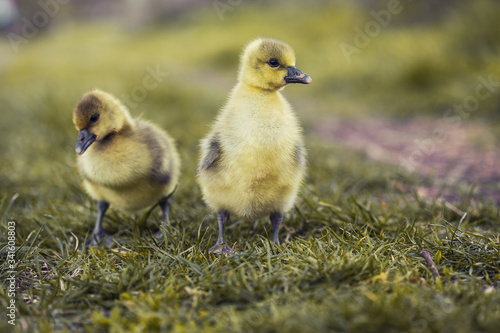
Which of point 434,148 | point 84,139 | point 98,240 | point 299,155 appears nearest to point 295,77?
point 299,155

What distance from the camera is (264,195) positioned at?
2.86m

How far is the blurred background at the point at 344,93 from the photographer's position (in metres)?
5.20

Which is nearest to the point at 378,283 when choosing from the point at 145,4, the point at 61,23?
the point at 145,4

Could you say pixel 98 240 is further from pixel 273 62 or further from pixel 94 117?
pixel 273 62

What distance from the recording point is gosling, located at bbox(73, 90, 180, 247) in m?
3.15

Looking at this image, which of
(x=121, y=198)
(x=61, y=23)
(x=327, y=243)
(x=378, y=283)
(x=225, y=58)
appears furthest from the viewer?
(x=61, y=23)

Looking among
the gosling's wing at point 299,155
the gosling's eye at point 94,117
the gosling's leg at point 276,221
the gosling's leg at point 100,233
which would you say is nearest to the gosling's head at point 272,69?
the gosling's wing at point 299,155

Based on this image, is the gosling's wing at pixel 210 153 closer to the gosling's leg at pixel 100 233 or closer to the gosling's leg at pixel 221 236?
the gosling's leg at pixel 221 236

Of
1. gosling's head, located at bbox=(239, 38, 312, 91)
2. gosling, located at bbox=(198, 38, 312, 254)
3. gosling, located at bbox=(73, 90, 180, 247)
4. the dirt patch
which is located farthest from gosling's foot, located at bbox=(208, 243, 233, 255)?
the dirt patch

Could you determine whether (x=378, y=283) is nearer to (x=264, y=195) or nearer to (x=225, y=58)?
(x=264, y=195)

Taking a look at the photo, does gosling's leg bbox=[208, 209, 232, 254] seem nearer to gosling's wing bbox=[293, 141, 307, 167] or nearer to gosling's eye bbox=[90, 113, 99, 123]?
gosling's wing bbox=[293, 141, 307, 167]

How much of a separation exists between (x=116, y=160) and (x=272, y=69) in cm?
125

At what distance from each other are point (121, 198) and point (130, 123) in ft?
1.83

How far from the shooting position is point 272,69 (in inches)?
113
